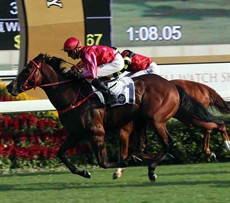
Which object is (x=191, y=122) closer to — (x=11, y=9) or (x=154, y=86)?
(x=154, y=86)

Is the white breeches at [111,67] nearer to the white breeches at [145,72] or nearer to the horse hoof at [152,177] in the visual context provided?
the white breeches at [145,72]

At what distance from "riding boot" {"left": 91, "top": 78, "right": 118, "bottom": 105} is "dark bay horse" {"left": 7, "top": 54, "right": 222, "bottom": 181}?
0.09 meters

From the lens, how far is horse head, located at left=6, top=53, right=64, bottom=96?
8555 mm

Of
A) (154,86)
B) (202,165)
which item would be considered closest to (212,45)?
(202,165)

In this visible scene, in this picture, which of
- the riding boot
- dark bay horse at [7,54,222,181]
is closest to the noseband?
dark bay horse at [7,54,222,181]

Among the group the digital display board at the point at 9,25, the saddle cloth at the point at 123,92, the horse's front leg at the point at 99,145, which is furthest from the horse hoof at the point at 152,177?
the digital display board at the point at 9,25

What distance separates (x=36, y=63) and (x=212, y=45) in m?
7.10

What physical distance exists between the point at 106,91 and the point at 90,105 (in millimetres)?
220

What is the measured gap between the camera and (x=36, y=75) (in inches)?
339

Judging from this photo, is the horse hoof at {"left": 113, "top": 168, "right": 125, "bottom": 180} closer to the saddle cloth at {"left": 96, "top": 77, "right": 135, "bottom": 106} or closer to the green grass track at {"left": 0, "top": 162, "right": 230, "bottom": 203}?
the green grass track at {"left": 0, "top": 162, "right": 230, "bottom": 203}

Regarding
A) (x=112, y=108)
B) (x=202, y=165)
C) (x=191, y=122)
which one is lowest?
(x=202, y=165)

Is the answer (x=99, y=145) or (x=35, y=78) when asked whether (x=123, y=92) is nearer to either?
(x=99, y=145)

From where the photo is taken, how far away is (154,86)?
8867 millimetres

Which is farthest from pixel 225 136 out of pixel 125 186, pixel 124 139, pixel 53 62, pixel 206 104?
pixel 53 62
